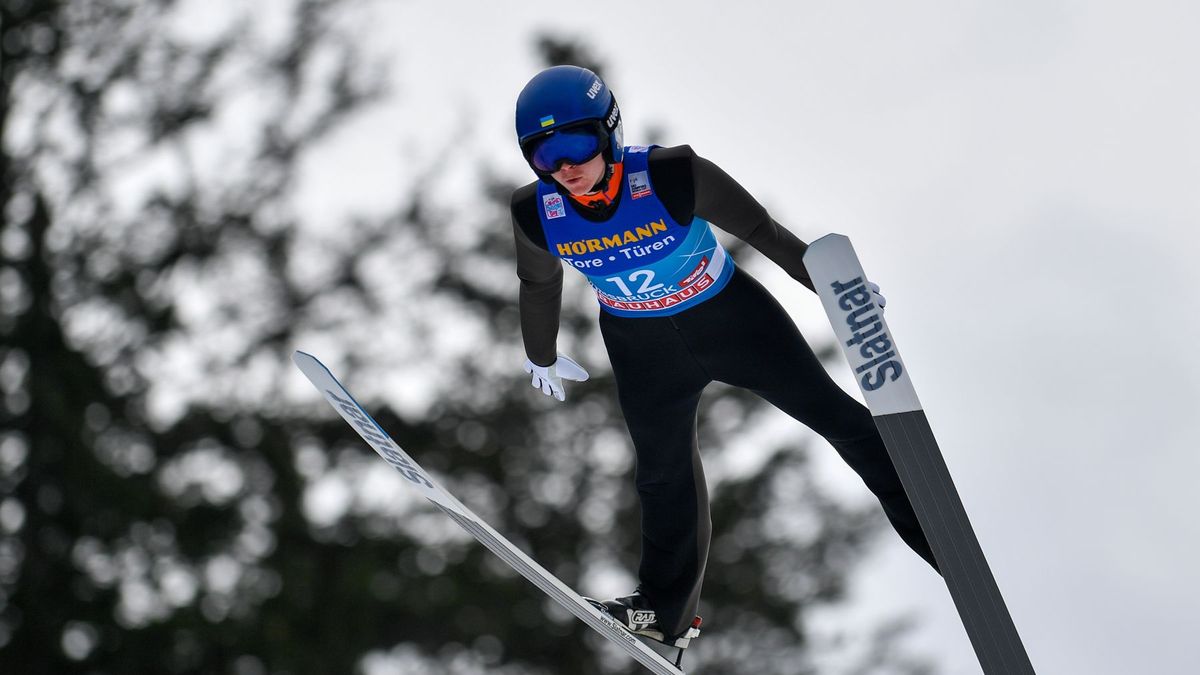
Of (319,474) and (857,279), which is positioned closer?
(857,279)

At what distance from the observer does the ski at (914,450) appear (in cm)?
312

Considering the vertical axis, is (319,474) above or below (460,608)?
above

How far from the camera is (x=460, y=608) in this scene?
1162 centimetres

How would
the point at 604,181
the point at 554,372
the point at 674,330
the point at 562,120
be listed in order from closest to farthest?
the point at 562,120 < the point at 604,181 < the point at 674,330 < the point at 554,372


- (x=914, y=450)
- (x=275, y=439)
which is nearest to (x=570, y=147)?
(x=914, y=450)

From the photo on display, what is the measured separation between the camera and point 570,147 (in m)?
3.10

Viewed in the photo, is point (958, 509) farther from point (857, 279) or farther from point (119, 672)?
point (119, 672)

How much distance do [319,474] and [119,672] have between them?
7.89 ft

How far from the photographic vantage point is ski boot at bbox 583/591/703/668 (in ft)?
12.7

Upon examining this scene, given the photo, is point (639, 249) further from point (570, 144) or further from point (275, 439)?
point (275, 439)

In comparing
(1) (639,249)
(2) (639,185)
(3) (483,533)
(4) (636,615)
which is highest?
(2) (639,185)

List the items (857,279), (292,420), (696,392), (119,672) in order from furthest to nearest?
(292,420) < (119,672) < (696,392) < (857,279)

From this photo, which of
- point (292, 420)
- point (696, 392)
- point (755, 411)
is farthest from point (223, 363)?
point (696, 392)

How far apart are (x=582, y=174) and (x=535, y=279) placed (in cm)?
50
